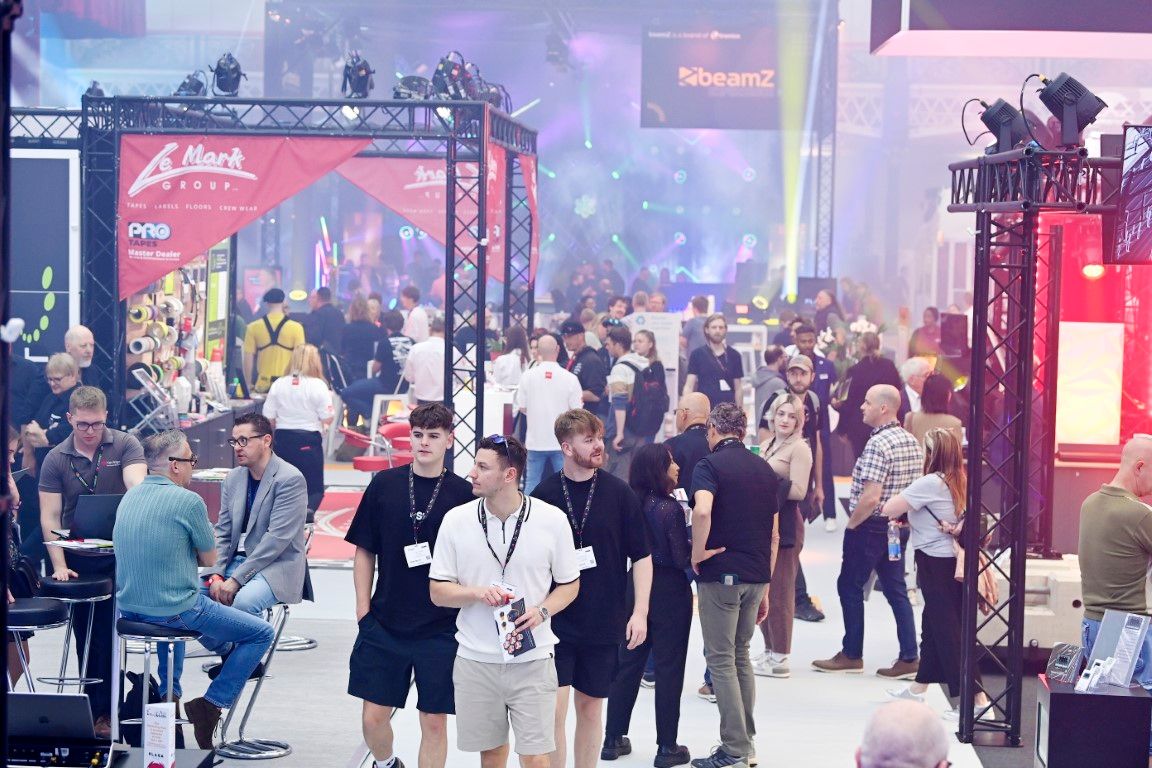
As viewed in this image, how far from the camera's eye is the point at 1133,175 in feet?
21.2

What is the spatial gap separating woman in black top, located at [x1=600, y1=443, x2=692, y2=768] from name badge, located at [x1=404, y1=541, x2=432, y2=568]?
3.91 feet

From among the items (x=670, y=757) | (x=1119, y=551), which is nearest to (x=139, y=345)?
(x=670, y=757)

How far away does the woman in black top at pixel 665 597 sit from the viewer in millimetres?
5723

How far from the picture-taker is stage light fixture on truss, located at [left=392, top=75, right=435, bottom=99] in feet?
35.9

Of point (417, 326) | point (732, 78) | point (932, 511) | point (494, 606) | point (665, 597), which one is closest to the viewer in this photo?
point (494, 606)

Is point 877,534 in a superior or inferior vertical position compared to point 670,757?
superior

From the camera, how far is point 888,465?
7059 millimetres

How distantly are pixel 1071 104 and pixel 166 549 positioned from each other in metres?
4.10

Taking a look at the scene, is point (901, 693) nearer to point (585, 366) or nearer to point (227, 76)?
point (585, 366)

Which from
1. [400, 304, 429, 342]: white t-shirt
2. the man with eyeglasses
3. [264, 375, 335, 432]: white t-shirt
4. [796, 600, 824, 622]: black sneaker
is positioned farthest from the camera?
[400, 304, 429, 342]: white t-shirt

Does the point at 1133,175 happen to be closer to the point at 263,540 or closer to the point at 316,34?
the point at 263,540

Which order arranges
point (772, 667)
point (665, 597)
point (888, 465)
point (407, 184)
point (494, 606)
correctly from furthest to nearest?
point (407, 184)
point (772, 667)
point (888, 465)
point (665, 597)
point (494, 606)

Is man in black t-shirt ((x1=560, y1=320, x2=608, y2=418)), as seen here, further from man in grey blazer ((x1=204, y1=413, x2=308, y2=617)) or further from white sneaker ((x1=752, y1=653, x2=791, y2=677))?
man in grey blazer ((x1=204, y1=413, x2=308, y2=617))

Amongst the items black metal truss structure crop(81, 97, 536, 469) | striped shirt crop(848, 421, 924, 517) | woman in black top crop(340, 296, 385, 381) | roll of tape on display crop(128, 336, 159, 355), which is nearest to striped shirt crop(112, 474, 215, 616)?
striped shirt crop(848, 421, 924, 517)
